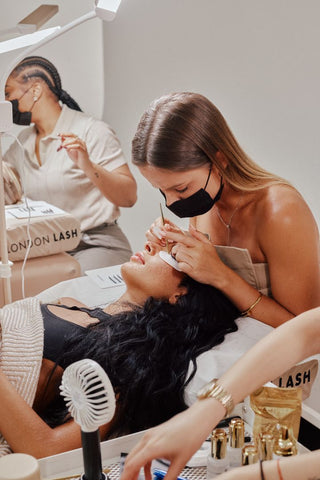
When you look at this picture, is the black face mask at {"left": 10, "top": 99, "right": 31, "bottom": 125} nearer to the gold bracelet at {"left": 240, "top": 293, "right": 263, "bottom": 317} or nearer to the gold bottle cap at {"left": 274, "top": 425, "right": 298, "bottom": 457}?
the gold bracelet at {"left": 240, "top": 293, "right": 263, "bottom": 317}

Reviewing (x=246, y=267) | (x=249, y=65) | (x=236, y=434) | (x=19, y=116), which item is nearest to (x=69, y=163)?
(x=19, y=116)

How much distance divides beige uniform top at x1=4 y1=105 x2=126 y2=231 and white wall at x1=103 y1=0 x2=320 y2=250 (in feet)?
1.48

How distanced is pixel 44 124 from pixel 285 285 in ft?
6.03

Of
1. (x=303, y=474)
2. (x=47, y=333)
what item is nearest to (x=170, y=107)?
(x=47, y=333)

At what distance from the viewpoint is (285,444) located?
1.18 meters

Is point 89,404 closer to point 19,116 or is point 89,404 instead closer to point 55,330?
point 55,330

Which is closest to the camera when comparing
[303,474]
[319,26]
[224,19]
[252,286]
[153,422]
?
[303,474]

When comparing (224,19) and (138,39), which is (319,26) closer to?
(224,19)

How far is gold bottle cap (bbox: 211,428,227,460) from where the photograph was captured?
3.89ft

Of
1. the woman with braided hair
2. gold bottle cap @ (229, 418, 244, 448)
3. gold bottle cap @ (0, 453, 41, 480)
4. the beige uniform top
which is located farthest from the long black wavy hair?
the beige uniform top

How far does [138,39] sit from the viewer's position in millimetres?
3398

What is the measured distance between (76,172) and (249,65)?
1.07 m

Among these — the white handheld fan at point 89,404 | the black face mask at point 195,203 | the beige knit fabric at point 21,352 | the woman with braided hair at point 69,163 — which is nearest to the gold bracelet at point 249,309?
the black face mask at point 195,203

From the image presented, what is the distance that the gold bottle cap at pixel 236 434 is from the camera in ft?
4.01
